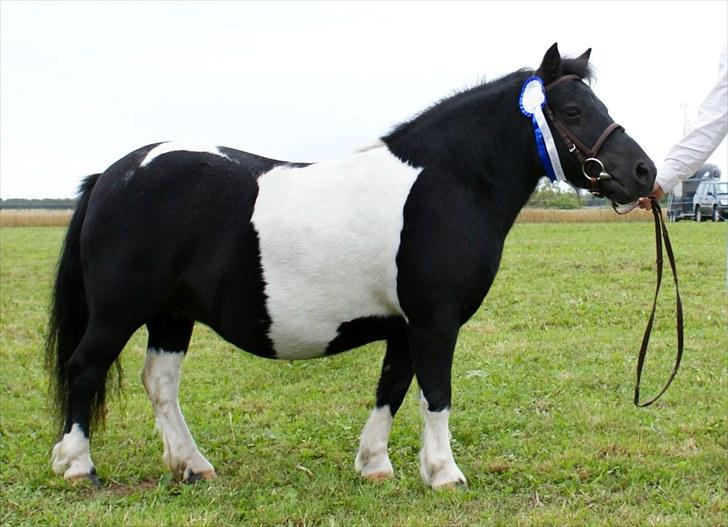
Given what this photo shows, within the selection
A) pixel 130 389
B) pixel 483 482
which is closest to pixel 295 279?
pixel 483 482

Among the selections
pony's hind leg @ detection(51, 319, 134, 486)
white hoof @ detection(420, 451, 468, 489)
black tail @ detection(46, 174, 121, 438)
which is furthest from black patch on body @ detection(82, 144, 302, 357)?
white hoof @ detection(420, 451, 468, 489)

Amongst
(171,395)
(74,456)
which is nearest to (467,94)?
(171,395)

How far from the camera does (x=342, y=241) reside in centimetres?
416

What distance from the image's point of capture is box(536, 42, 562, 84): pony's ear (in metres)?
4.19

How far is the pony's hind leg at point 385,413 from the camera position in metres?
4.61

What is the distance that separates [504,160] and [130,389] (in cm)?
409

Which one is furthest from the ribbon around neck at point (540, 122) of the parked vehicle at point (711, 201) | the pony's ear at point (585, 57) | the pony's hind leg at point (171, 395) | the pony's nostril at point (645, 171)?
the parked vehicle at point (711, 201)

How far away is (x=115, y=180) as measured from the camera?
4.48 m

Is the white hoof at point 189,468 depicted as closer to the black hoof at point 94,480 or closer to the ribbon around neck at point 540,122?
the black hoof at point 94,480

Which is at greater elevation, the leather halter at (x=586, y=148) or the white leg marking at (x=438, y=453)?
the leather halter at (x=586, y=148)

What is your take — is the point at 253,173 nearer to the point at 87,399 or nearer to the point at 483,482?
the point at 87,399

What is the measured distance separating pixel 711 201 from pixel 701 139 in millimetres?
27145

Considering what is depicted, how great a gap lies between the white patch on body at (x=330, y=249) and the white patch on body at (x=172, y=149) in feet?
1.56

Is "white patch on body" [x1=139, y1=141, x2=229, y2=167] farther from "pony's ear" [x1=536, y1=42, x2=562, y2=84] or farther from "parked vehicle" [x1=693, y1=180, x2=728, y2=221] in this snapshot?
"parked vehicle" [x1=693, y1=180, x2=728, y2=221]
